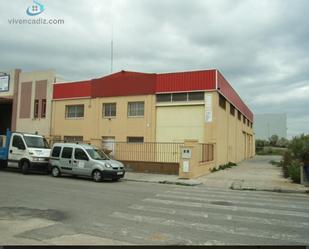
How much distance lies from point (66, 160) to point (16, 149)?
4.48 metres

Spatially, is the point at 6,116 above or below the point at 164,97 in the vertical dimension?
below

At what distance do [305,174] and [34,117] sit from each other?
80.4ft

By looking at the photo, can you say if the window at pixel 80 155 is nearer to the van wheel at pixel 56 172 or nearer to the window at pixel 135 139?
the van wheel at pixel 56 172

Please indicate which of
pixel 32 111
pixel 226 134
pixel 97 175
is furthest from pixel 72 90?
pixel 97 175

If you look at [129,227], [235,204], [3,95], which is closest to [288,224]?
[235,204]

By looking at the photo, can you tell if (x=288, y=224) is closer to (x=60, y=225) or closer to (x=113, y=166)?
(x=60, y=225)

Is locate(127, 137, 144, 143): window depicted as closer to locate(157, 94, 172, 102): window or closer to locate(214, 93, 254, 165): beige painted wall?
locate(157, 94, 172, 102): window

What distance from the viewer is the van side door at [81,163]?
57.6 ft

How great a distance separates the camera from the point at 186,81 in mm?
24812

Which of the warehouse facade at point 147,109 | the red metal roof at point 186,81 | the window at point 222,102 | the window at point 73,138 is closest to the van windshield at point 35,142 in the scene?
the warehouse facade at point 147,109

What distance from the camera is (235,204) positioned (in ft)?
35.8

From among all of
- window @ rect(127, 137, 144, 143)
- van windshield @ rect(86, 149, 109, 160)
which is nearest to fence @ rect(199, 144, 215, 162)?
window @ rect(127, 137, 144, 143)

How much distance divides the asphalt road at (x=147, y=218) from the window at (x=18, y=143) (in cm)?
826

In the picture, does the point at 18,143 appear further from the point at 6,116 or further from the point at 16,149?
the point at 6,116
